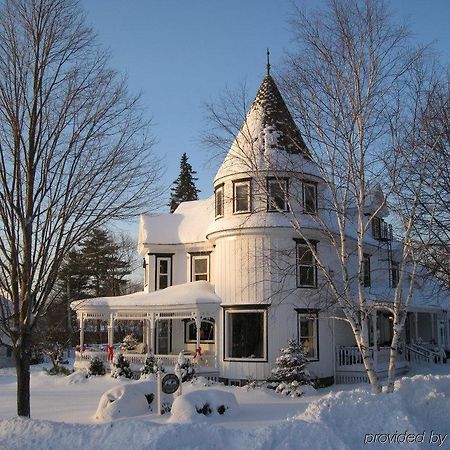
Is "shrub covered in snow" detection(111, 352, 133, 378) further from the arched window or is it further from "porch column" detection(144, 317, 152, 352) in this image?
the arched window

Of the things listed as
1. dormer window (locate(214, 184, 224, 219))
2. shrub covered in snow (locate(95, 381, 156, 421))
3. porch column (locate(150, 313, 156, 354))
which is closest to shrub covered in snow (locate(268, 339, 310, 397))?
shrub covered in snow (locate(95, 381, 156, 421))

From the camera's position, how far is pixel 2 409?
1512cm

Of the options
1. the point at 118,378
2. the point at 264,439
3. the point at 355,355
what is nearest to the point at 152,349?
the point at 118,378

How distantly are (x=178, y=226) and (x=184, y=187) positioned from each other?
93.0ft

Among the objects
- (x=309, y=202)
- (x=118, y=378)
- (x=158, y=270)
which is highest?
(x=309, y=202)

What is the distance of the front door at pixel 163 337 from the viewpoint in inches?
971

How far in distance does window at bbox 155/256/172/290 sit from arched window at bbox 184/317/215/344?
2313mm

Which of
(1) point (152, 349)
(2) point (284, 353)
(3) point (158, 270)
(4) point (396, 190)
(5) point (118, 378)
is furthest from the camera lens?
(3) point (158, 270)

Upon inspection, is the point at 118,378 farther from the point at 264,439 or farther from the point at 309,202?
the point at 264,439

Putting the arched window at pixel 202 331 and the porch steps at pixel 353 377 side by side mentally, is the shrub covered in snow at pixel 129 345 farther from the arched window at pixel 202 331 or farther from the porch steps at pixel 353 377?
the porch steps at pixel 353 377

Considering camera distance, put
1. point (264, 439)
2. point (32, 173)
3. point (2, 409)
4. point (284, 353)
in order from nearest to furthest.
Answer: point (264, 439) → point (32, 173) → point (2, 409) → point (284, 353)

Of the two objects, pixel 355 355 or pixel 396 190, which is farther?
pixel 355 355

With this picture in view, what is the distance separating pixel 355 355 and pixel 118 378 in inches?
347

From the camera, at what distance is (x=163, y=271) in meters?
25.8
